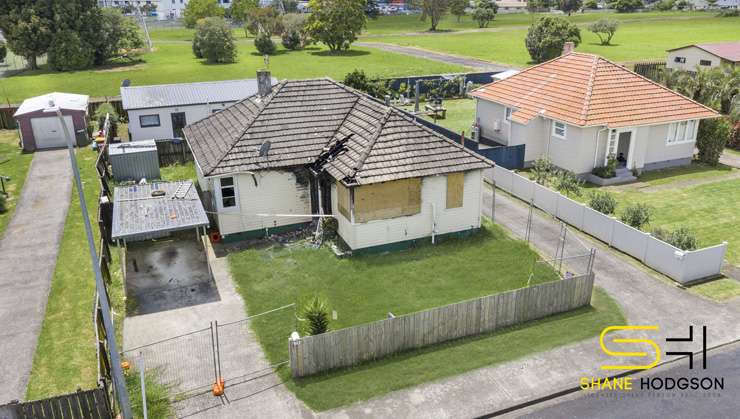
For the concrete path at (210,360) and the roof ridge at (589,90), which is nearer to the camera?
the concrete path at (210,360)

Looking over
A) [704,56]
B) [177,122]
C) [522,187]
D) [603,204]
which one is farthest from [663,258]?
[704,56]

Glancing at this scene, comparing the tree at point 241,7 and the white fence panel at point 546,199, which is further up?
the tree at point 241,7

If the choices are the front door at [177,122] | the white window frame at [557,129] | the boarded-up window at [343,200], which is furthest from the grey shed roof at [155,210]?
the white window frame at [557,129]

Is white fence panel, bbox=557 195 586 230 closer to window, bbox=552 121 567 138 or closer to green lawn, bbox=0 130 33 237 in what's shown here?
window, bbox=552 121 567 138

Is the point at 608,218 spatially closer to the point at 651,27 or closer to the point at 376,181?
the point at 376,181

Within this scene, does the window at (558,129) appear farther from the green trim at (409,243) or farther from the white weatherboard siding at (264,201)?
the white weatherboard siding at (264,201)

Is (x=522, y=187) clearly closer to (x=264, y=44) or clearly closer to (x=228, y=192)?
(x=228, y=192)
